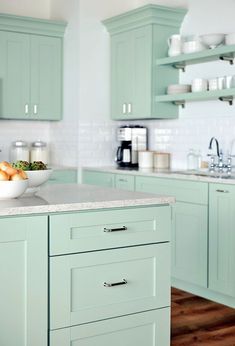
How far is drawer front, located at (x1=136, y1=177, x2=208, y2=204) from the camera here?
4.40 meters

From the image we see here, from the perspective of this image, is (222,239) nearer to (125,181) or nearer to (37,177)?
(125,181)

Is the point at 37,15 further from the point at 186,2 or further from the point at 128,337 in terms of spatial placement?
the point at 128,337

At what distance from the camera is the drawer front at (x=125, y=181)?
5.18 m

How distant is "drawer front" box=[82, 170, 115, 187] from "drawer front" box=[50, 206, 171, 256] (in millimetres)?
2622

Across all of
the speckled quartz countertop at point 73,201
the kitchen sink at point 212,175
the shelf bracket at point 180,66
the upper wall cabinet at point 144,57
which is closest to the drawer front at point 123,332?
the speckled quartz countertop at point 73,201

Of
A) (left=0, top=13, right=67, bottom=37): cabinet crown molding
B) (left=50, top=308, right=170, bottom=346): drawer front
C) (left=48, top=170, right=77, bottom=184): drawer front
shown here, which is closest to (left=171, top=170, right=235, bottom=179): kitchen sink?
(left=48, top=170, right=77, bottom=184): drawer front

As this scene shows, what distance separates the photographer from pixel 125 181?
17.3ft

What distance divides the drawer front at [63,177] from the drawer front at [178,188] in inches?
36.3

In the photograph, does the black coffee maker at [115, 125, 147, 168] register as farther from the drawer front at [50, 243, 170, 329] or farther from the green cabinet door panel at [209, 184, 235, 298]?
the drawer front at [50, 243, 170, 329]

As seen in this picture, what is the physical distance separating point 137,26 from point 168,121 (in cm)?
95

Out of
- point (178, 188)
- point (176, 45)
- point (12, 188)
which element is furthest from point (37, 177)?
point (176, 45)

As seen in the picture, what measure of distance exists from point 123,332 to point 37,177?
86 centimetres

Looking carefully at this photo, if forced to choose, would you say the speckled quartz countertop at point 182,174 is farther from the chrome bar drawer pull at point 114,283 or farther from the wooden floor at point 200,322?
the chrome bar drawer pull at point 114,283

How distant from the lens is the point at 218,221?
4262 millimetres
